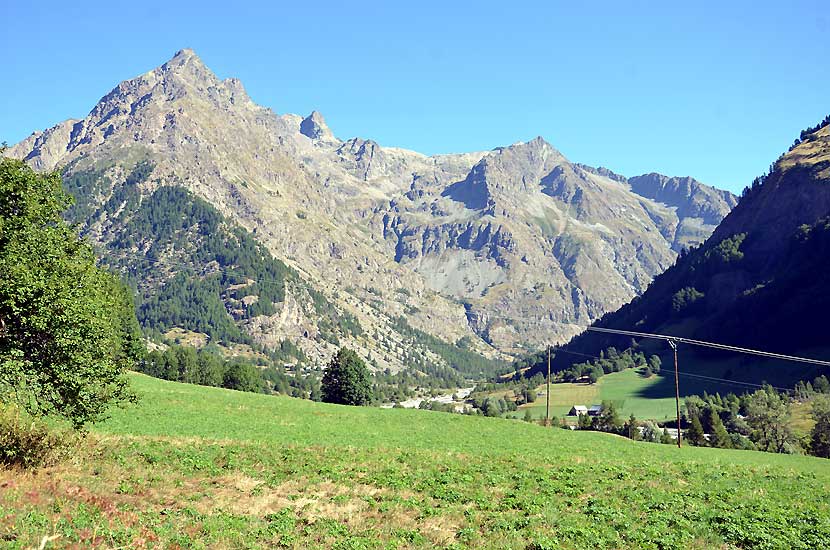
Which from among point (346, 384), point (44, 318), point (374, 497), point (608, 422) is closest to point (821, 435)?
point (608, 422)

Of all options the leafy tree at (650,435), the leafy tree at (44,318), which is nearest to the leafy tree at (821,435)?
the leafy tree at (650,435)

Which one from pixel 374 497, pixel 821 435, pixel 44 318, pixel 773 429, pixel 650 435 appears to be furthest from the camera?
pixel 650 435

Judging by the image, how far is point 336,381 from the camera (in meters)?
128

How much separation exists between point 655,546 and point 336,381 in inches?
4263

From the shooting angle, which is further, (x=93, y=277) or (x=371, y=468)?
(x=371, y=468)

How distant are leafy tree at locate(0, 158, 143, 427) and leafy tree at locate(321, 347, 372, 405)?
98311mm

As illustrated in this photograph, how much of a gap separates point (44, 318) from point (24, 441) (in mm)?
5479

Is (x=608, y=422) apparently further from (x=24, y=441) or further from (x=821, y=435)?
(x=24, y=441)

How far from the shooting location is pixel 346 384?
127625 mm

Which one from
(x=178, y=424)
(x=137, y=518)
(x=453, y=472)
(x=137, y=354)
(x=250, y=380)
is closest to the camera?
(x=137, y=518)

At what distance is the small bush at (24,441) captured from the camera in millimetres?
25594

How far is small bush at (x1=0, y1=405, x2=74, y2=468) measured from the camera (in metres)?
25.6

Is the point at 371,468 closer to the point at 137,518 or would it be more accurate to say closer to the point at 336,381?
the point at 137,518

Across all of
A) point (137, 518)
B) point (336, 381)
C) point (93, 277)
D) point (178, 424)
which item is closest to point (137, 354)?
point (336, 381)
